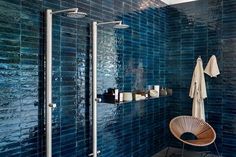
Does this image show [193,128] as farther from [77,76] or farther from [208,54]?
[77,76]

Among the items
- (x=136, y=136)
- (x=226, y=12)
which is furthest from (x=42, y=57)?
(x=226, y=12)

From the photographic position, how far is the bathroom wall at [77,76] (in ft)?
5.35

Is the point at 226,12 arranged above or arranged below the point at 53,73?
above

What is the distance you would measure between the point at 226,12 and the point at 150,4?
1026 millimetres

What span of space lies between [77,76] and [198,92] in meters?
1.87

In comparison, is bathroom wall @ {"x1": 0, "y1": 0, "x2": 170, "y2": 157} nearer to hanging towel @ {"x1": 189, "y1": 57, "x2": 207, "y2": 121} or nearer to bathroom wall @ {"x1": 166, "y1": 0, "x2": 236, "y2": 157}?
bathroom wall @ {"x1": 166, "y1": 0, "x2": 236, "y2": 157}

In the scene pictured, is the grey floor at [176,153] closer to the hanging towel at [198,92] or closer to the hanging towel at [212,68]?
the hanging towel at [198,92]

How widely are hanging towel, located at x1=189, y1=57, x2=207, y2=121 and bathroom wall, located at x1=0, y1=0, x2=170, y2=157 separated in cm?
49

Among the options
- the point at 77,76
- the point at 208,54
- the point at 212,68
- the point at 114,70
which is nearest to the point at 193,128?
the point at 212,68

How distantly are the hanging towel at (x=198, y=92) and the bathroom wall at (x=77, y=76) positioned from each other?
19.3 inches

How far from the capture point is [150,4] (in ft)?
10.6

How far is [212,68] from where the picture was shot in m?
3.22

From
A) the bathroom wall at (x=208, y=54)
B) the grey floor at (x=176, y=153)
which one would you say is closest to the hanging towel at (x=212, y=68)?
the bathroom wall at (x=208, y=54)

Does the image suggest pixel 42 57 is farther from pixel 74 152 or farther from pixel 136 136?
pixel 136 136
